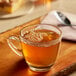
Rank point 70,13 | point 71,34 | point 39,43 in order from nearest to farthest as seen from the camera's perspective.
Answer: point 39,43 → point 71,34 → point 70,13

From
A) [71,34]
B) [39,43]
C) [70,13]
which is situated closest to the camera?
[39,43]

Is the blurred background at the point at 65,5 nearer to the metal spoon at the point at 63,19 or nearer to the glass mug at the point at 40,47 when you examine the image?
the metal spoon at the point at 63,19

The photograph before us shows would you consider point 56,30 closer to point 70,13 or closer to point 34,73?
point 34,73

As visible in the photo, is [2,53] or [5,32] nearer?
[2,53]

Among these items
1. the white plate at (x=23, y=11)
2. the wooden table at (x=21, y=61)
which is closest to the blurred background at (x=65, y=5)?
the white plate at (x=23, y=11)

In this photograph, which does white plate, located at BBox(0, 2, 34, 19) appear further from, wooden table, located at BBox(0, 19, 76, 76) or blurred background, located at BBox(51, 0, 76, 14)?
wooden table, located at BBox(0, 19, 76, 76)

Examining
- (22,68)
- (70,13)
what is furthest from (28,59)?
(70,13)
